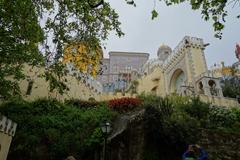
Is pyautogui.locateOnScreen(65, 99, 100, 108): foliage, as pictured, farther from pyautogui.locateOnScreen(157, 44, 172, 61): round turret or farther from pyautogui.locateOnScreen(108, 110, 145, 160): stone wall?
pyautogui.locateOnScreen(157, 44, 172, 61): round turret

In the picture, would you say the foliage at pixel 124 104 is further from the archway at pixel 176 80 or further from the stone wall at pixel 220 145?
the archway at pixel 176 80

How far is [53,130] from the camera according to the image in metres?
13.2

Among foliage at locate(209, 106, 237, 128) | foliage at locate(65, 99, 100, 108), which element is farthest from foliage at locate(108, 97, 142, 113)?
foliage at locate(209, 106, 237, 128)

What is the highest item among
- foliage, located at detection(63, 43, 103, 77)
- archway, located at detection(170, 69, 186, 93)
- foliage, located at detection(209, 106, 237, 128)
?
archway, located at detection(170, 69, 186, 93)

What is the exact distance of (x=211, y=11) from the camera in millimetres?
6207

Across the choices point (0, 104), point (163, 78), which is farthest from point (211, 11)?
point (163, 78)

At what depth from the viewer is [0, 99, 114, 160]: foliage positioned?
40.1 ft

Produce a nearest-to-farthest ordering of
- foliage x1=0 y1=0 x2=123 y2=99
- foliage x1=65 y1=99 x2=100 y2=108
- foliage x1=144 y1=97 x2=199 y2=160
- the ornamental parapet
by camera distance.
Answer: foliage x1=0 y1=0 x2=123 y2=99, foliage x1=144 y1=97 x2=199 y2=160, foliage x1=65 y1=99 x2=100 y2=108, the ornamental parapet

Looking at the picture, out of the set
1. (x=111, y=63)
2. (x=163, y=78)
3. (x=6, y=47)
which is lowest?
(x=6, y=47)

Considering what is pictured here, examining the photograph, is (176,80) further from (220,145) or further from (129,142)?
(129,142)

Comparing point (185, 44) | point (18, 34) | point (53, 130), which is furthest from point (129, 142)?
point (185, 44)

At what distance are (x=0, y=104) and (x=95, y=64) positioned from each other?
11175 mm

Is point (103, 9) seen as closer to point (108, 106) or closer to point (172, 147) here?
point (172, 147)

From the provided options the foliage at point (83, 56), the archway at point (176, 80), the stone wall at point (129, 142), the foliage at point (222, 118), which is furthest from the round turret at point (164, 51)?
the foliage at point (83, 56)
